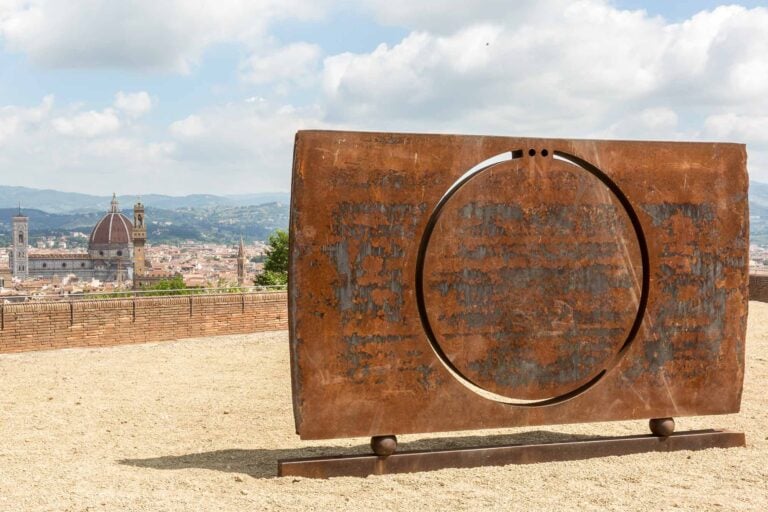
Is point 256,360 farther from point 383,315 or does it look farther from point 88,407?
point 383,315

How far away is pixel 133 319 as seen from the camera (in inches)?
671

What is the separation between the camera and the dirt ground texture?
18.1ft

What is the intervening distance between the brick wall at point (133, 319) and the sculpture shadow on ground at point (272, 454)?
1001cm

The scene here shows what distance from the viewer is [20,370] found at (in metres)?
12.9

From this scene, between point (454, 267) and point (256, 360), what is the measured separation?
8.23m

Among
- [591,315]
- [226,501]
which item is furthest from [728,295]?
[226,501]

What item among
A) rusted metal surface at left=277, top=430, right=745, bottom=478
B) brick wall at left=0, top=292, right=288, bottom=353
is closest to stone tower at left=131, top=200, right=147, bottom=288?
brick wall at left=0, top=292, right=288, bottom=353

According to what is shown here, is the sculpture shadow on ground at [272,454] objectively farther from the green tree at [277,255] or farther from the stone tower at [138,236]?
the stone tower at [138,236]

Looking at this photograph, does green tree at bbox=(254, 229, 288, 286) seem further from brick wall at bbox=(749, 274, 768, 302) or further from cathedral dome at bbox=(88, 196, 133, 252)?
cathedral dome at bbox=(88, 196, 133, 252)

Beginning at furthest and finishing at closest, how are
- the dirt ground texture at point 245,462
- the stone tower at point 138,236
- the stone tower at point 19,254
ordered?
the stone tower at point 19,254, the stone tower at point 138,236, the dirt ground texture at point 245,462

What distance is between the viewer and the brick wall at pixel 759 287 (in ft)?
74.4

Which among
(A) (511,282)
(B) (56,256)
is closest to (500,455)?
(A) (511,282)

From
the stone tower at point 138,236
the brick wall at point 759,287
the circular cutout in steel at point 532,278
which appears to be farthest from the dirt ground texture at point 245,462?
the stone tower at point 138,236

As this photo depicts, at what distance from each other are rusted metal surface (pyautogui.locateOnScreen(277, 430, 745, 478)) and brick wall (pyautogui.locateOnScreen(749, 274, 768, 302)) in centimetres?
1730
